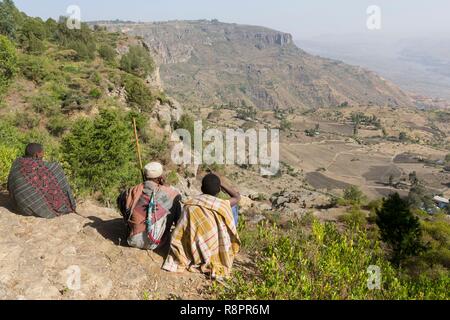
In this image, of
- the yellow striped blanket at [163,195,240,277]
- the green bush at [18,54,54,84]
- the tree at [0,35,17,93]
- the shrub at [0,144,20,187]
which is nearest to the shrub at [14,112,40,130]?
the tree at [0,35,17,93]

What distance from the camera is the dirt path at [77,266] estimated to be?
4.75 m

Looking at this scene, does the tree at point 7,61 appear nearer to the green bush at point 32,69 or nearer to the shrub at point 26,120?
the green bush at point 32,69

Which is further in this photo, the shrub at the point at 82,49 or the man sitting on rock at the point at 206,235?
the shrub at the point at 82,49

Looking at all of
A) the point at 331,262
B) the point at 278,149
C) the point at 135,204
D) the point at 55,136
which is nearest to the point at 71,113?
the point at 55,136

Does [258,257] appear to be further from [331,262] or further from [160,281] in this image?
[160,281]

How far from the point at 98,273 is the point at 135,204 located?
3.69 ft

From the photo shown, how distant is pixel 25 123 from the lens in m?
22.6

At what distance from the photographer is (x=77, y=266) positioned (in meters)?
5.21

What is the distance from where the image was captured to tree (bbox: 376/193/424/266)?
A: 9062 mm

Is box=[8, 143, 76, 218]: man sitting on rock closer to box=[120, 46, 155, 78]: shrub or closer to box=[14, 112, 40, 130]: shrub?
box=[14, 112, 40, 130]: shrub

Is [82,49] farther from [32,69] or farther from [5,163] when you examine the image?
[5,163]

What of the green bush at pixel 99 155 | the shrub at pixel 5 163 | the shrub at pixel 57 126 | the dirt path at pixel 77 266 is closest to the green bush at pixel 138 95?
the shrub at pixel 57 126

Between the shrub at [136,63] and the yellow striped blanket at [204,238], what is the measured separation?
44473 millimetres

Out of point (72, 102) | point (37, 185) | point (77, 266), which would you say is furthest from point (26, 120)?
point (77, 266)
